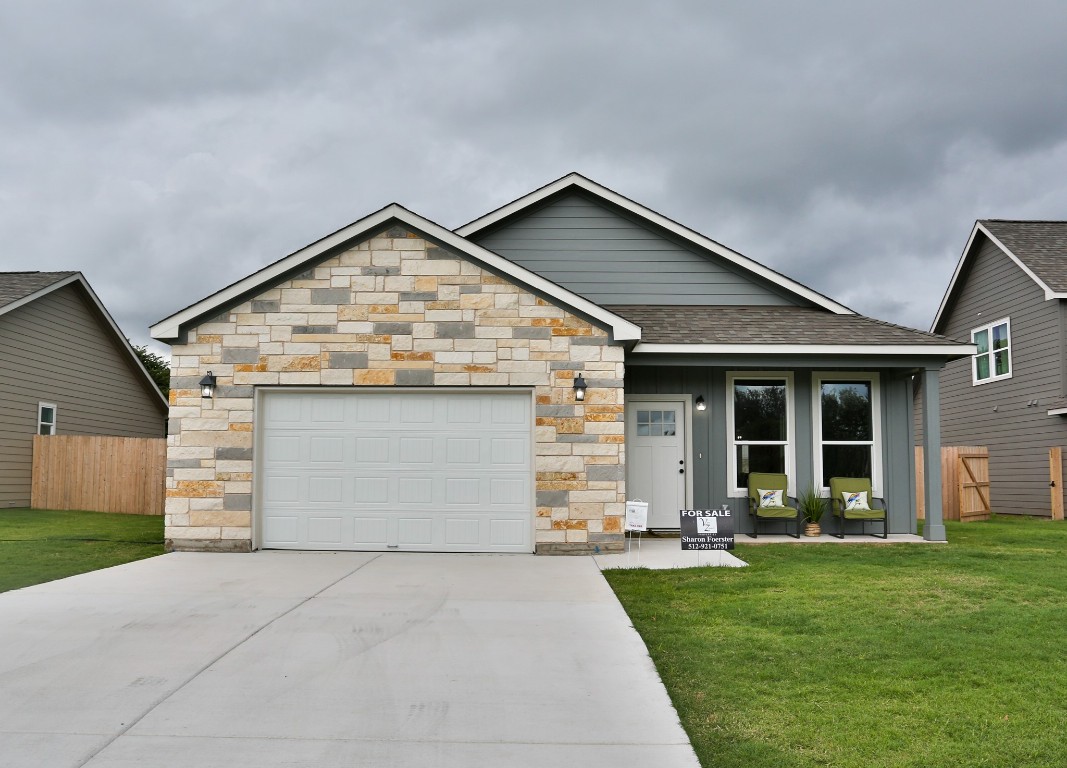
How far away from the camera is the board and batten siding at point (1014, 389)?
16.5 meters

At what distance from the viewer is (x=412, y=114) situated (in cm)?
1878

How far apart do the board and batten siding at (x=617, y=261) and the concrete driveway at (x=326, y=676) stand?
6.89 metres

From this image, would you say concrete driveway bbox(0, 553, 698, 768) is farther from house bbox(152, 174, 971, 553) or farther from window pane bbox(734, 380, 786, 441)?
window pane bbox(734, 380, 786, 441)

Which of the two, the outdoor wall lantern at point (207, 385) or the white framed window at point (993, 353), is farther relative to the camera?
the white framed window at point (993, 353)

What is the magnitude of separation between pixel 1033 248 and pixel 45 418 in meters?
21.9

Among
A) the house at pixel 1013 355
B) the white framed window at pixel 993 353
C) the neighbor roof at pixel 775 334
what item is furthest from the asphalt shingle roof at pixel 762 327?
the white framed window at pixel 993 353

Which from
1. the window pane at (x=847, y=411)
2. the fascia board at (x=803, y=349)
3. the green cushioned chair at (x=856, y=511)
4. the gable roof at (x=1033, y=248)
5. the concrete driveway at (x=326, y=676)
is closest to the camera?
the concrete driveway at (x=326, y=676)

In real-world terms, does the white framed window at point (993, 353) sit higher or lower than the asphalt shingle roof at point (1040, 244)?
lower

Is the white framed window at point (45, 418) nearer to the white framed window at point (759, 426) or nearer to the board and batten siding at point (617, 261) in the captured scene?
the board and batten siding at point (617, 261)

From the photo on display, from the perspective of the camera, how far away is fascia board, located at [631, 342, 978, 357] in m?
11.2

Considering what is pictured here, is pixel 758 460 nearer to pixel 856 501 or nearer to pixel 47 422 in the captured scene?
pixel 856 501

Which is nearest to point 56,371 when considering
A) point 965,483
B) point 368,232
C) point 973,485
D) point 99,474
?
point 99,474

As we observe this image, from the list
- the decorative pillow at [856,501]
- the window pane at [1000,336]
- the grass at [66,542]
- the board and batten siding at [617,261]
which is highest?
the board and batten siding at [617,261]

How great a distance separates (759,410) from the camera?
40.3ft
